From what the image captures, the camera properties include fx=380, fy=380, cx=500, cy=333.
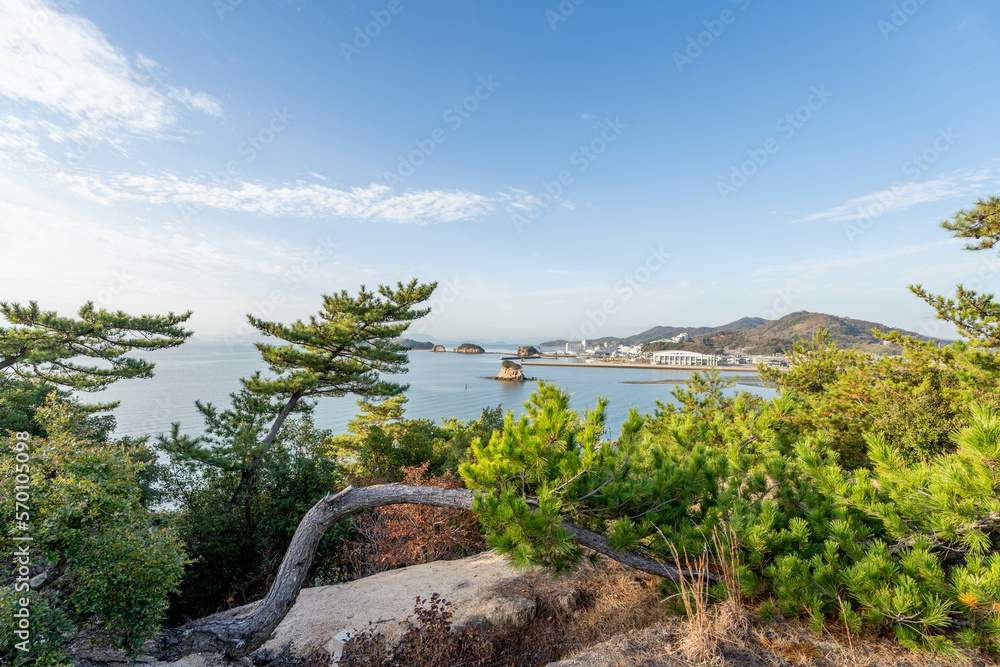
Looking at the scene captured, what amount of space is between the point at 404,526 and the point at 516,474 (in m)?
4.17

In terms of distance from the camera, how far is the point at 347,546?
23.0ft

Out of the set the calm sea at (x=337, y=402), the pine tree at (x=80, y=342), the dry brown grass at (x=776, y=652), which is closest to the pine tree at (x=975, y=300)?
the dry brown grass at (x=776, y=652)

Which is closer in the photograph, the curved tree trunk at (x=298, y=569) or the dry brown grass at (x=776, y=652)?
the dry brown grass at (x=776, y=652)

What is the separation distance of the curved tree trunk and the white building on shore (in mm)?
74691

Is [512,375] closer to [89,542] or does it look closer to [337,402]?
[337,402]

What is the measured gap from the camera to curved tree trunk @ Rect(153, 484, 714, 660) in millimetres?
3369

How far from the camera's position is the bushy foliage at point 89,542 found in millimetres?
2416

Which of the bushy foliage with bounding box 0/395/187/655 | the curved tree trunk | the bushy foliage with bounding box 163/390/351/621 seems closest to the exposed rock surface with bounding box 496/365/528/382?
the bushy foliage with bounding box 163/390/351/621

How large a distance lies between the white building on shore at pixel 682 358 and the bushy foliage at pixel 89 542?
7695cm

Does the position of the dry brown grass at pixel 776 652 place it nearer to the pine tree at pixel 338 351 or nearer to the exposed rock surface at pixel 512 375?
the pine tree at pixel 338 351

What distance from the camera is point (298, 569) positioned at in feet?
12.2

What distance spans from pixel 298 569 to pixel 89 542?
5.48 ft

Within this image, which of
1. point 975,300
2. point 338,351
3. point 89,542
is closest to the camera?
point 89,542

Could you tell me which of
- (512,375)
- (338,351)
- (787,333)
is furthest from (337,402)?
(787,333)
